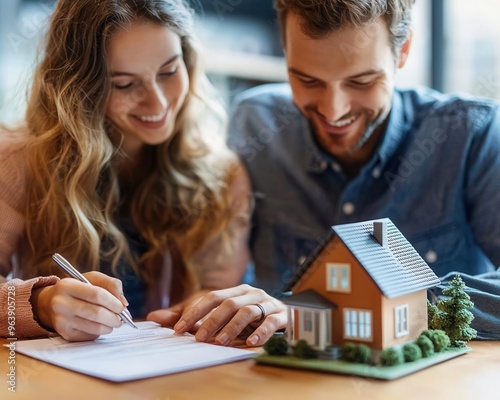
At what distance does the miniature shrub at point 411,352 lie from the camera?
80cm

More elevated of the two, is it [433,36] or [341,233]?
[433,36]

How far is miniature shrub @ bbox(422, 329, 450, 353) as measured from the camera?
2.78 ft

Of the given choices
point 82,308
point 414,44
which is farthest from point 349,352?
point 414,44

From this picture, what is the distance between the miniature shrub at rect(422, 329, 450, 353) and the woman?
0.63 ft

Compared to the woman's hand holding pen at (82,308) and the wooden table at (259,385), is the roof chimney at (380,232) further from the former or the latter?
the woman's hand holding pen at (82,308)

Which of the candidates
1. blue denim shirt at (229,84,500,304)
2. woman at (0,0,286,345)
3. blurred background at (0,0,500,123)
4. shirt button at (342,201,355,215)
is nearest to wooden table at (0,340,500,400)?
woman at (0,0,286,345)

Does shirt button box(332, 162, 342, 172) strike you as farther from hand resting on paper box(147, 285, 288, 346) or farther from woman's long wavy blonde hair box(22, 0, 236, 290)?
hand resting on paper box(147, 285, 288, 346)

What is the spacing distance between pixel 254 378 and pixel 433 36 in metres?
1.83

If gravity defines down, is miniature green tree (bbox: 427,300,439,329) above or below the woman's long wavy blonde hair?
below

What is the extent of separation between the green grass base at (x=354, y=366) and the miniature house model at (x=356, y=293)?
22 millimetres

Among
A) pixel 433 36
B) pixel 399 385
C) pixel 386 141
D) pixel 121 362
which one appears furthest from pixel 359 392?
pixel 433 36

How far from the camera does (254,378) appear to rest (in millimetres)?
782

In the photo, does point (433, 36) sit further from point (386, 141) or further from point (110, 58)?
point (110, 58)

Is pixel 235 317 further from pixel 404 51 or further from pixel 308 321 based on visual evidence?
pixel 404 51
